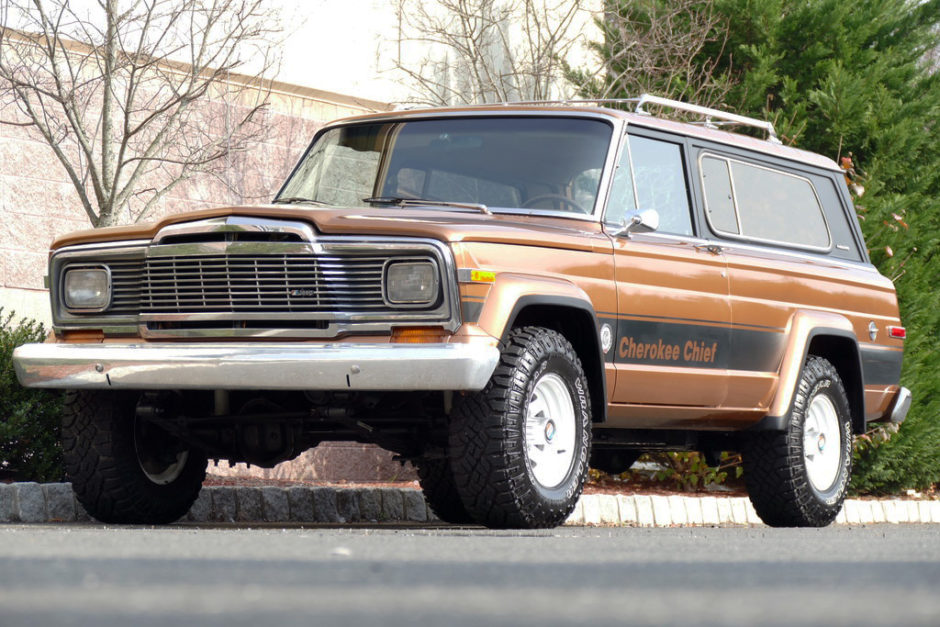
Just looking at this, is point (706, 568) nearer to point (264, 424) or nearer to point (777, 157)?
point (264, 424)

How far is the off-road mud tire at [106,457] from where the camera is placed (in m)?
7.07

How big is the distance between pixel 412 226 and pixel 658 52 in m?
6.52

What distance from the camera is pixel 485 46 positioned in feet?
42.1

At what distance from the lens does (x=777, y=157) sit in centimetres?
902

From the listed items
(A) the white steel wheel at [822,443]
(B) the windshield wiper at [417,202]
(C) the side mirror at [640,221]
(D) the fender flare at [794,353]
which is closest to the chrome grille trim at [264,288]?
(B) the windshield wiper at [417,202]

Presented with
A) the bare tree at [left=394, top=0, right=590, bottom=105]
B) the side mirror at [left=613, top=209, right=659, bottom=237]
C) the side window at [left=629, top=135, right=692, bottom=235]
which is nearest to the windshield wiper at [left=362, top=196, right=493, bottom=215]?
the side mirror at [left=613, top=209, right=659, bottom=237]

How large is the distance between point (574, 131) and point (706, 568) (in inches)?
148

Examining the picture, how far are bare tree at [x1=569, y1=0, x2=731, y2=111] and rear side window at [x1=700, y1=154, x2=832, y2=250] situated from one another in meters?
2.70

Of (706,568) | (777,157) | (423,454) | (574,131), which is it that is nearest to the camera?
(706,568)

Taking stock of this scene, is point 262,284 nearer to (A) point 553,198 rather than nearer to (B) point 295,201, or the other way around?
(B) point 295,201

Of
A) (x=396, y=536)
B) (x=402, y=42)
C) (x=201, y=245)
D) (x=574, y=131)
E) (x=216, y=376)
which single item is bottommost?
(x=396, y=536)

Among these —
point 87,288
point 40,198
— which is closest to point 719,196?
point 87,288

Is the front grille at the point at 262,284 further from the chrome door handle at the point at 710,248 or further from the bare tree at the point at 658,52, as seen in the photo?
the bare tree at the point at 658,52

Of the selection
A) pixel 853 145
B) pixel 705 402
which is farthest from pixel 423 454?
pixel 853 145
